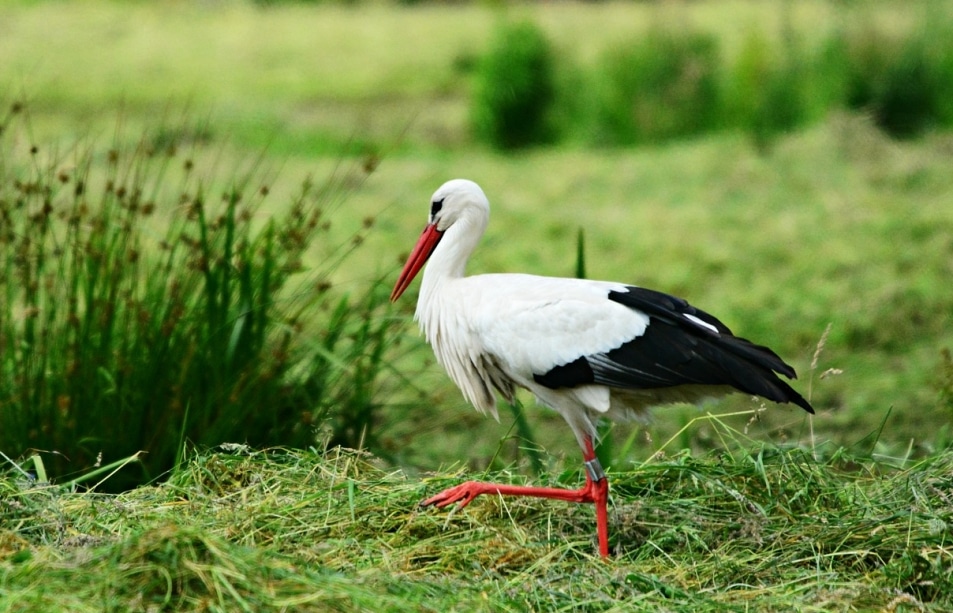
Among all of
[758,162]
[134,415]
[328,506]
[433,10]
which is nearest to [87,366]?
[134,415]

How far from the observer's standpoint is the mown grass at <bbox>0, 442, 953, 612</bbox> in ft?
6.77

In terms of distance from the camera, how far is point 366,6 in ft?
37.6

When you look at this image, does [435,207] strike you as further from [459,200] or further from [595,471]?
[595,471]

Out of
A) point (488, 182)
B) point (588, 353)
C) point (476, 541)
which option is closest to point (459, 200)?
point (588, 353)

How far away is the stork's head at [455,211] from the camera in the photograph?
3021 mm

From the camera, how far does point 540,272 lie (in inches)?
217

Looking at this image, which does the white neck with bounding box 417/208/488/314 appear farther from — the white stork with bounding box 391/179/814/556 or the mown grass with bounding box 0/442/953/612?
the mown grass with bounding box 0/442/953/612

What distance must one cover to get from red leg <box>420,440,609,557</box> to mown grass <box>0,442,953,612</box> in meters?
0.04

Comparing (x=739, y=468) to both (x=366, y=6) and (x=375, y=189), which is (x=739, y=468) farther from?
(x=366, y=6)

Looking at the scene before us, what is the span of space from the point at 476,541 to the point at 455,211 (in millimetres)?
828

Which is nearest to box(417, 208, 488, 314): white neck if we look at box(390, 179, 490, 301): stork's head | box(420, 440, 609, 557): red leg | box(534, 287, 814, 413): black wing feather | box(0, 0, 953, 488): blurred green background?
box(390, 179, 490, 301): stork's head

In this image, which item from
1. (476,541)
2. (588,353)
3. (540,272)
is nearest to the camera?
(476,541)

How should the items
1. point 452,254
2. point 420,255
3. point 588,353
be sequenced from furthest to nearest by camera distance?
point 420,255 < point 452,254 < point 588,353

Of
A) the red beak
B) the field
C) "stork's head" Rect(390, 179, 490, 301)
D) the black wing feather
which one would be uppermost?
"stork's head" Rect(390, 179, 490, 301)
